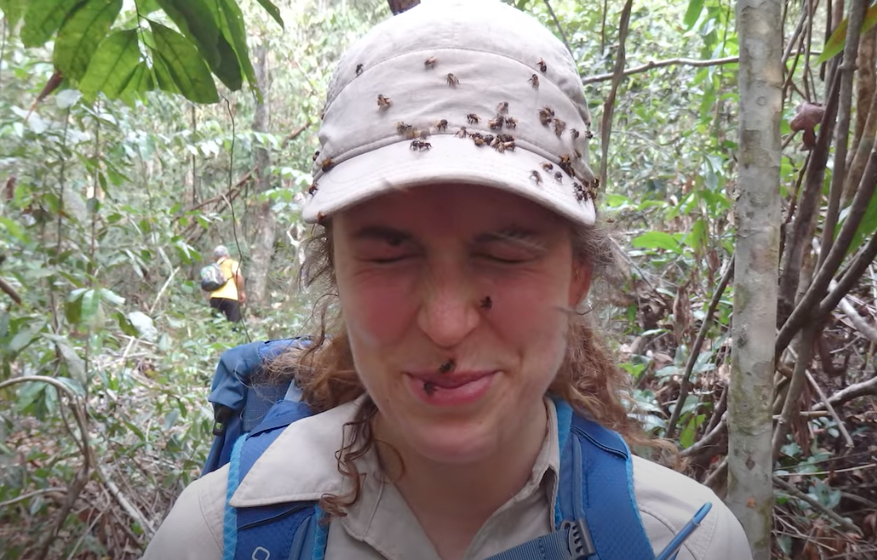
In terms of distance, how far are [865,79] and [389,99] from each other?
1.41 metres

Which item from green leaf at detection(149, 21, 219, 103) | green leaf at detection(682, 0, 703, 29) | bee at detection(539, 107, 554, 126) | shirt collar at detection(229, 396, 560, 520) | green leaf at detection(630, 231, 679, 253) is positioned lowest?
shirt collar at detection(229, 396, 560, 520)

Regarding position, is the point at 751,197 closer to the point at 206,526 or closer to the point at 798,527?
the point at 206,526

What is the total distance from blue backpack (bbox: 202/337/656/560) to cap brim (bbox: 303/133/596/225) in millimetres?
454

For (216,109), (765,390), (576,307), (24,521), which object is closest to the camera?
(576,307)

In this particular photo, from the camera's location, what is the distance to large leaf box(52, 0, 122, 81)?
123 cm

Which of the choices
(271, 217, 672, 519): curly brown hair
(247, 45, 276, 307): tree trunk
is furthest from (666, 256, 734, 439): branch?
(247, 45, 276, 307): tree trunk

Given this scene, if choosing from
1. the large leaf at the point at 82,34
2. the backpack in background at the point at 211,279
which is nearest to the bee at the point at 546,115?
the large leaf at the point at 82,34

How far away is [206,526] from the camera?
94 centimetres

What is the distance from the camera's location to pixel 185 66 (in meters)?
1.34

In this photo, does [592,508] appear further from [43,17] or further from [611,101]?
[43,17]

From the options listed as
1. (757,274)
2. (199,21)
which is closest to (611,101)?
(757,274)

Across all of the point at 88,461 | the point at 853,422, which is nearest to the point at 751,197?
the point at 853,422

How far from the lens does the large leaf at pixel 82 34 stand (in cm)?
123

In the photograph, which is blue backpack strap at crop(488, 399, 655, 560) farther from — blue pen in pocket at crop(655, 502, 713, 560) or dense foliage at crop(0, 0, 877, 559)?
dense foliage at crop(0, 0, 877, 559)
